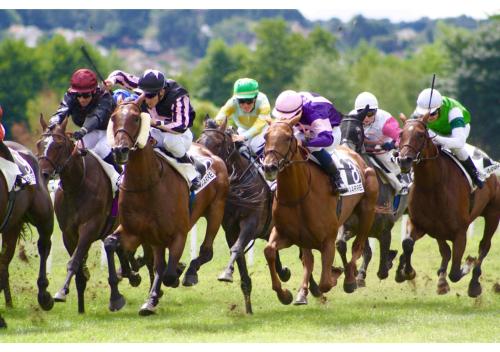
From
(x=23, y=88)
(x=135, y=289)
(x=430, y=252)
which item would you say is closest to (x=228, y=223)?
(x=135, y=289)

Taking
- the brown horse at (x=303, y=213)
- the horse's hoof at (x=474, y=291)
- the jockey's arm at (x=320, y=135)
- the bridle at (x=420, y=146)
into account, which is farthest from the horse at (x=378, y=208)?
the jockey's arm at (x=320, y=135)

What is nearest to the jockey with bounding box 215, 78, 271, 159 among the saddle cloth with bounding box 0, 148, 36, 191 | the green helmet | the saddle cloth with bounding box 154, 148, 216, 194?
the green helmet

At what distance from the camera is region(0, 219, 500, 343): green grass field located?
9.68 metres

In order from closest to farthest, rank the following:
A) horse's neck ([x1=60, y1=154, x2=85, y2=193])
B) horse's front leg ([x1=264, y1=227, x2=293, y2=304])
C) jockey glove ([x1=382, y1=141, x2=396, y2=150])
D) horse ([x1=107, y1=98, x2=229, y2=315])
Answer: horse ([x1=107, y1=98, x2=229, y2=315]) < horse's front leg ([x1=264, y1=227, x2=293, y2=304]) < horse's neck ([x1=60, y1=154, x2=85, y2=193]) < jockey glove ([x1=382, y1=141, x2=396, y2=150])

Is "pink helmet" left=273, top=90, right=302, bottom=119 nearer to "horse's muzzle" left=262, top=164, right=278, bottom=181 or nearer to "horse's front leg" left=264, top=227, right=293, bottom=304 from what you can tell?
"horse's muzzle" left=262, top=164, right=278, bottom=181

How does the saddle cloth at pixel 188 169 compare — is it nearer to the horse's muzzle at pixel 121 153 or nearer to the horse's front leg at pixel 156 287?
the horse's front leg at pixel 156 287

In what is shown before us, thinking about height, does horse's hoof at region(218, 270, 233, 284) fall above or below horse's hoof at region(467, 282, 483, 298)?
above

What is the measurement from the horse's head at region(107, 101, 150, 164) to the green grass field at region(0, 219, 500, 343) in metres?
1.52

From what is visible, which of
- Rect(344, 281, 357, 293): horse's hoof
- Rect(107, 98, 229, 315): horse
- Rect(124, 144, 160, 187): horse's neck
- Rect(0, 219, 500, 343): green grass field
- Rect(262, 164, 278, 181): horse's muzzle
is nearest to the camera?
Rect(262, 164, 278, 181): horse's muzzle

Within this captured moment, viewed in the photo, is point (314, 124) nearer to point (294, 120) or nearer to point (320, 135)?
point (320, 135)

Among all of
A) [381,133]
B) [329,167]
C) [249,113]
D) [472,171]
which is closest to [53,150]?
[329,167]

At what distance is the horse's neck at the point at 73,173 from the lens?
11.0 metres

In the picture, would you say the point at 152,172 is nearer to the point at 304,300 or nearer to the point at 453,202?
the point at 304,300

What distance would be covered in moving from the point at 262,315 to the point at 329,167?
5.40 ft
